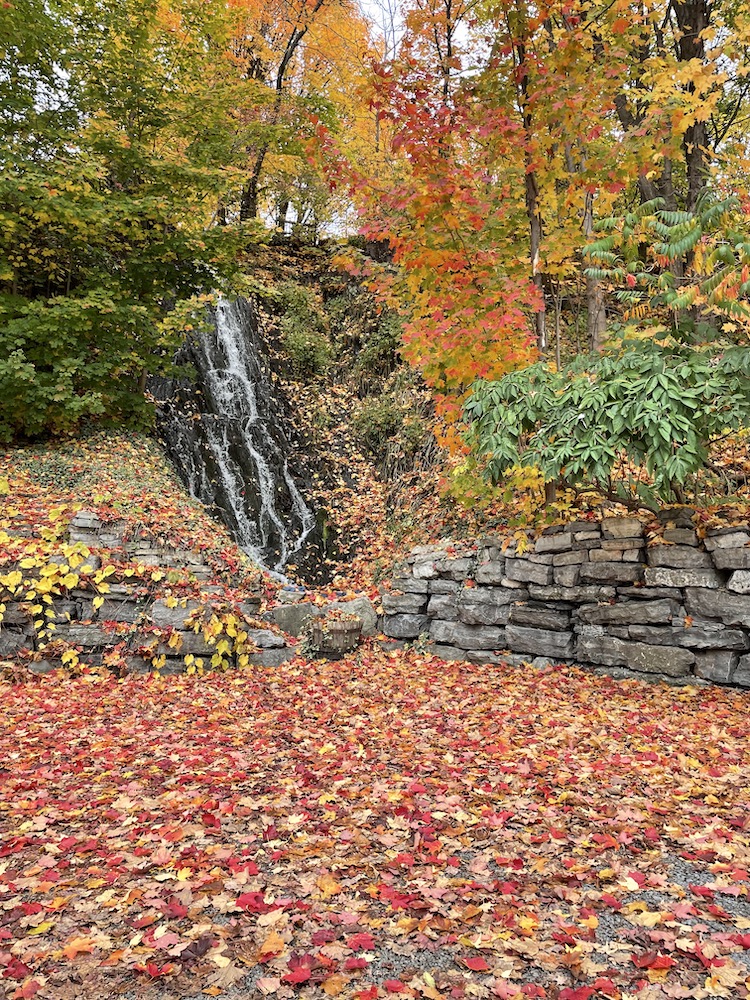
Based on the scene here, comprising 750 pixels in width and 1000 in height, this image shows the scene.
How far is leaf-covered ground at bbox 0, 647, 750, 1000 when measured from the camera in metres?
2.27

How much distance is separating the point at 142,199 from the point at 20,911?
9.04 metres

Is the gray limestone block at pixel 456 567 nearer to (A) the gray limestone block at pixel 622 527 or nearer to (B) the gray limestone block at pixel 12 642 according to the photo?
(A) the gray limestone block at pixel 622 527

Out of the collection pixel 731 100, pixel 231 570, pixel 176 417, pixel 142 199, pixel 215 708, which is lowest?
pixel 215 708

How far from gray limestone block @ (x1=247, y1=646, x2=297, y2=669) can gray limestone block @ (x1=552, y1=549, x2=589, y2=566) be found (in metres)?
3.17

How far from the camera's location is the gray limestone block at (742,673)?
558 cm

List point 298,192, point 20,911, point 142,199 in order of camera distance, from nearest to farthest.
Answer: point 20,911 → point 142,199 → point 298,192

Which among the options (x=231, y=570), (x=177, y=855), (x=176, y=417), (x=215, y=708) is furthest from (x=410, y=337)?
(x=176, y=417)

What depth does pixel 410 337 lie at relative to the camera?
6.59 metres

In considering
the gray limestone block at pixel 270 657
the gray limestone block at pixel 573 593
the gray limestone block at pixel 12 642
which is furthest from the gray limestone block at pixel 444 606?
the gray limestone block at pixel 12 642

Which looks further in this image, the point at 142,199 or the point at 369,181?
the point at 142,199

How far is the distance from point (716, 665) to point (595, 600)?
4.02ft

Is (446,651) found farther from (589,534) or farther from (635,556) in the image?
(635,556)

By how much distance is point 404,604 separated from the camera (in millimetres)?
7766

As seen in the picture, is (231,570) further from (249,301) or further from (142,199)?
(249,301)
